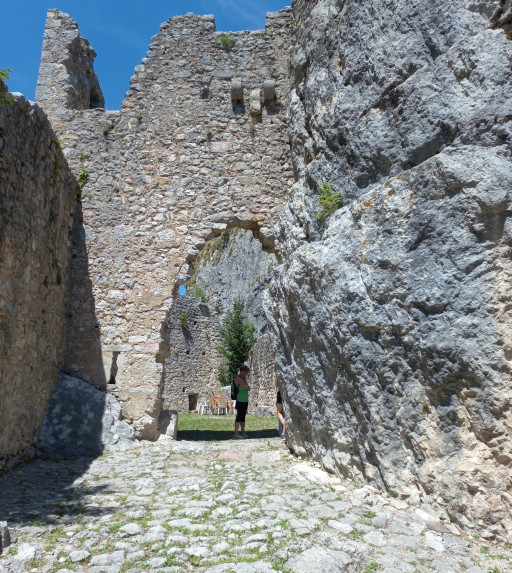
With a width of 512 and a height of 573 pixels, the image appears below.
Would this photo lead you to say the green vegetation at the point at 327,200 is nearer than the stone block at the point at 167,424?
Yes

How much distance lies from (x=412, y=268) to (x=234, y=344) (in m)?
17.8

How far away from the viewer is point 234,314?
73.5 ft

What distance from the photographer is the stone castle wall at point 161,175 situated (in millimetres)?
7090

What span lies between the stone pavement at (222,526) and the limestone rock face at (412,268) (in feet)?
0.95

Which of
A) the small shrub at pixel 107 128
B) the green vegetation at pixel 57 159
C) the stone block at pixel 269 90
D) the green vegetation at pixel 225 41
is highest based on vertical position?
the green vegetation at pixel 225 41

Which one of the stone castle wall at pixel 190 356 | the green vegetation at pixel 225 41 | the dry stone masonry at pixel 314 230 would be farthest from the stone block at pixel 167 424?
the stone castle wall at pixel 190 356

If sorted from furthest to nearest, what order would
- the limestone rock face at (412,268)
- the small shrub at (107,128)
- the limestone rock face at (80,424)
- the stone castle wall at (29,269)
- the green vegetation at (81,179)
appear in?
1. the small shrub at (107,128)
2. the green vegetation at (81,179)
3. the limestone rock face at (80,424)
4. the stone castle wall at (29,269)
5. the limestone rock face at (412,268)

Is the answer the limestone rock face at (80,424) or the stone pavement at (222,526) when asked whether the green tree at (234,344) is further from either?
the stone pavement at (222,526)

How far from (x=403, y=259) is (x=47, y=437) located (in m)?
4.78

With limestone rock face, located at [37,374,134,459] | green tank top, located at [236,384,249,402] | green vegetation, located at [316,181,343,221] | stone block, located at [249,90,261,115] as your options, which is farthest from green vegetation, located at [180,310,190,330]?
green vegetation, located at [316,181,343,221]

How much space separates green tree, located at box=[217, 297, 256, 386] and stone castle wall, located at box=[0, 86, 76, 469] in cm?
1450

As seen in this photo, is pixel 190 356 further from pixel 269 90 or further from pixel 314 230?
pixel 314 230

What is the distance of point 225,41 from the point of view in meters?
8.02

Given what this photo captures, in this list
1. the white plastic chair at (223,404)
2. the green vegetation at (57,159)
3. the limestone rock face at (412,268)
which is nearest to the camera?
the limestone rock face at (412,268)
